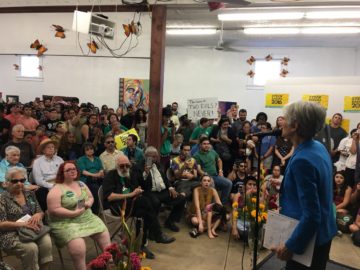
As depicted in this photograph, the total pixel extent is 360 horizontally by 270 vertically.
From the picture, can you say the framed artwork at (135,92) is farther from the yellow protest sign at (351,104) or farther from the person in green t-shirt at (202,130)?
the yellow protest sign at (351,104)

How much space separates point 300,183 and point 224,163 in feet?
13.3

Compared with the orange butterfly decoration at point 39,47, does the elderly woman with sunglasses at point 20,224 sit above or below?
below

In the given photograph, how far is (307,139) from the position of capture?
1419 millimetres

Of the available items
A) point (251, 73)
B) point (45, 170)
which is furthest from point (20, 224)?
point (251, 73)

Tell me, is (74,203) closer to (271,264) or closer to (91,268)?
(91,268)

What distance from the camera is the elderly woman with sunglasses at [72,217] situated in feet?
8.59

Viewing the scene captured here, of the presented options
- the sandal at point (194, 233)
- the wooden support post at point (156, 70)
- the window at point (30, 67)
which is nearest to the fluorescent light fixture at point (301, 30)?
the wooden support post at point (156, 70)

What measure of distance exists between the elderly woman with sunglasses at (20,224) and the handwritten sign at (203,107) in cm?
306

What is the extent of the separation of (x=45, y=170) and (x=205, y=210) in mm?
1897

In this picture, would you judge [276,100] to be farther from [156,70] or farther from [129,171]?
[129,171]

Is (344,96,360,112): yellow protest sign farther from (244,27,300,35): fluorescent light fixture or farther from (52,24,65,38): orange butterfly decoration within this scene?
(52,24,65,38): orange butterfly decoration

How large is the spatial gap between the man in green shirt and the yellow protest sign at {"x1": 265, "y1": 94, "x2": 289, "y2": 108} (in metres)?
2.38

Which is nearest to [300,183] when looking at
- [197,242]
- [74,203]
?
[74,203]

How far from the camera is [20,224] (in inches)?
98.6
